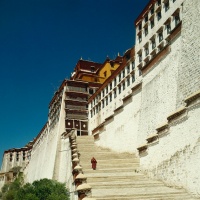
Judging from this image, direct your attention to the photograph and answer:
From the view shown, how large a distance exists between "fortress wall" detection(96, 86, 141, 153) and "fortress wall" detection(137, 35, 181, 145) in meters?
1.61

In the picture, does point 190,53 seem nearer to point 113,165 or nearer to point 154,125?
point 154,125

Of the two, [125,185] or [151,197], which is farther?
[125,185]

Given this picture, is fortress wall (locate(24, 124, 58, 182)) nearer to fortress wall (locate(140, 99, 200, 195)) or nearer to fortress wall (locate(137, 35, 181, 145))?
fortress wall (locate(137, 35, 181, 145))

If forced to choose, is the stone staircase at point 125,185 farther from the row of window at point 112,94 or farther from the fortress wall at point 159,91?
the row of window at point 112,94

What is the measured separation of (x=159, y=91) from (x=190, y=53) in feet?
12.2

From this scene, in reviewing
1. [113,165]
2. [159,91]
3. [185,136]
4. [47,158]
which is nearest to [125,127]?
[113,165]

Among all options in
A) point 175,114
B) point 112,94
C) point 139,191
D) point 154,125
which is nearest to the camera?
point 139,191

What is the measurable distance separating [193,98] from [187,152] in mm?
2048

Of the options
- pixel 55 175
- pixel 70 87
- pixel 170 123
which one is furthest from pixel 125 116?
pixel 70 87

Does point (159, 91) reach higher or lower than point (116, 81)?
lower

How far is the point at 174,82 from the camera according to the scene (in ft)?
45.2

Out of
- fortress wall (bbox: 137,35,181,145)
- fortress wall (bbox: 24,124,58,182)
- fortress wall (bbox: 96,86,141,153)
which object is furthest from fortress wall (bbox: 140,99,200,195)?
fortress wall (bbox: 24,124,58,182)

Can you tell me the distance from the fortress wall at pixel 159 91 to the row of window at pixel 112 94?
33.9ft

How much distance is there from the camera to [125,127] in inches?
808
